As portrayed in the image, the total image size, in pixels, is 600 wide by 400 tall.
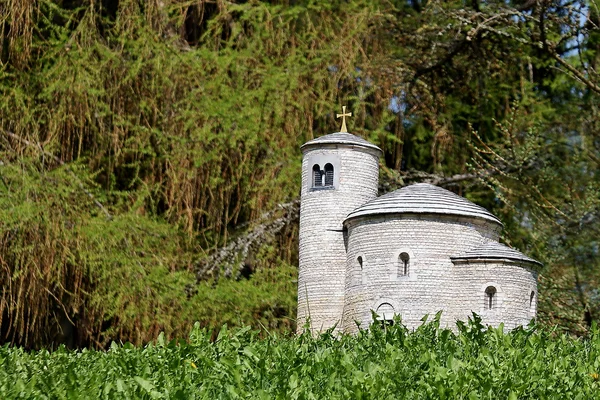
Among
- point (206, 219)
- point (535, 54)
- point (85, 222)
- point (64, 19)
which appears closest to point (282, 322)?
point (206, 219)

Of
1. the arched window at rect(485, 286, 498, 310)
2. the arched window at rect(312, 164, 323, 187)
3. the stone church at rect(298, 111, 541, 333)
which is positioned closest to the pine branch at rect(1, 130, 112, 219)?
the arched window at rect(312, 164, 323, 187)

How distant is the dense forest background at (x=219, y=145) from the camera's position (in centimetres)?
1684

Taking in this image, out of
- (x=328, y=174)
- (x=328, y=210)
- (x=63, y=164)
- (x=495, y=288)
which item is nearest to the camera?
(x=495, y=288)

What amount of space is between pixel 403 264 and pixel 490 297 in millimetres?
1095

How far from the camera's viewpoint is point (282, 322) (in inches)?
704

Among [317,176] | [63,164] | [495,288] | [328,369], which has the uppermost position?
[63,164]

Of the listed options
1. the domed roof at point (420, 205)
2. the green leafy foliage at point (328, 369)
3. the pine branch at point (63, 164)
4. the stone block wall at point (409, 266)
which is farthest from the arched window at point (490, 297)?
the pine branch at point (63, 164)

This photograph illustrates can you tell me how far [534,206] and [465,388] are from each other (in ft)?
37.7

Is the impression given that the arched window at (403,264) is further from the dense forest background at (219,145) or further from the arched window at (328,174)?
the dense forest background at (219,145)

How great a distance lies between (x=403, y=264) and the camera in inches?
527

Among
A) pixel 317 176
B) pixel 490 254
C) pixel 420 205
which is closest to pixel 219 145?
pixel 317 176

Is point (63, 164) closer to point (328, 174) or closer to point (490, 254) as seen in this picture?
point (328, 174)

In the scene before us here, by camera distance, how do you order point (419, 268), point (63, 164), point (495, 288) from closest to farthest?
1. point (419, 268)
2. point (495, 288)
3. point (63, 164)

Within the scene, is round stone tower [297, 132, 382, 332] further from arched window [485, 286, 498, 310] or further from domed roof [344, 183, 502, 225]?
arched window [485, 286, 498, 310]
